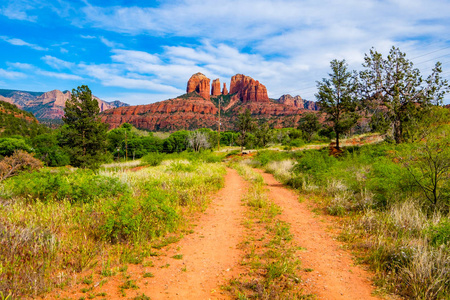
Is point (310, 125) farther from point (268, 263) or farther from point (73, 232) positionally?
point (73, 232)

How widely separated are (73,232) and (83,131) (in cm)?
1844

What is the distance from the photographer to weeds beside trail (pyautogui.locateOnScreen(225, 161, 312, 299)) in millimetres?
3373

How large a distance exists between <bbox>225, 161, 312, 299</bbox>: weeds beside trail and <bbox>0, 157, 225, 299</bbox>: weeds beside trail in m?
1.77

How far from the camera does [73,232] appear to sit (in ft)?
15.2

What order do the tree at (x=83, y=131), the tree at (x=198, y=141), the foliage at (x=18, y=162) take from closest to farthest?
the foliage at (x=18, y=162)
the tree at (x=83, y=131)
the tree at (x=198, y=141)

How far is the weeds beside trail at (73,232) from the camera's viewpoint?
3.40m

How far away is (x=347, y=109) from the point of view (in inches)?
936

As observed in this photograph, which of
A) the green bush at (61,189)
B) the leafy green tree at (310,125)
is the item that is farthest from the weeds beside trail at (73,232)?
the leafy green tree at (310,125)

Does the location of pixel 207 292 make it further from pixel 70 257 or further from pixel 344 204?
pixel 344 204

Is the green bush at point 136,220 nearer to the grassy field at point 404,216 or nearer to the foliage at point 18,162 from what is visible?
the grassy field at point 404,216

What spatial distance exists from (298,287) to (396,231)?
3.17 meters

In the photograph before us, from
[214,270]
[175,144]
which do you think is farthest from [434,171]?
[175,144]

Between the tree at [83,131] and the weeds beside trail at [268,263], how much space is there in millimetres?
17904

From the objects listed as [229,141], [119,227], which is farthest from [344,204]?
[229,141]
